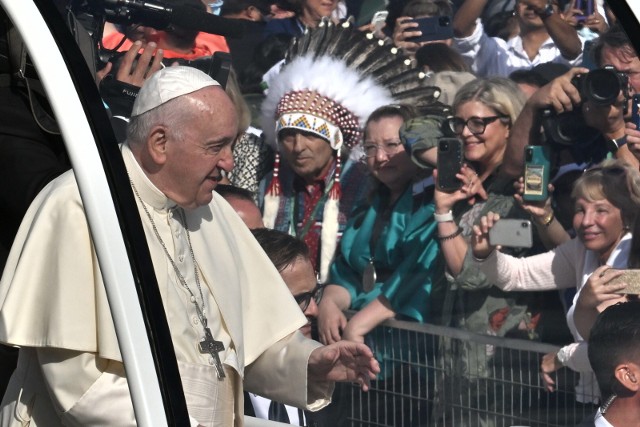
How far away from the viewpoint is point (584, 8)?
2816 mm

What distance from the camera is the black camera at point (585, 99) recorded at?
2719mm

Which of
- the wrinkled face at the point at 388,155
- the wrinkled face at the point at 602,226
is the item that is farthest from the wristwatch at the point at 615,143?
the wrinkled face at the point at 388,155

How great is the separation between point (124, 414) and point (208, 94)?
2.61 feet

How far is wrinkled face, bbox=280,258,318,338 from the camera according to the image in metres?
2.97

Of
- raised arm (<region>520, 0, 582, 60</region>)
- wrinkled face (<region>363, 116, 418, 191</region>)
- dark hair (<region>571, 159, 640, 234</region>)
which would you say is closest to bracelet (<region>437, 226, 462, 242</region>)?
wrinkled face (<region>363, 116, 418, 191</region>)

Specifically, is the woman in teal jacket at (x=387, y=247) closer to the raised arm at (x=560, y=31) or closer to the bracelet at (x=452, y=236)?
the bracelet at (x=452, y=236)

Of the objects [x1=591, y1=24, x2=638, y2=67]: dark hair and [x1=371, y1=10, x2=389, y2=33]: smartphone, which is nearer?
[x1=591, y1=24, x2=638, y2=67]: dark hair

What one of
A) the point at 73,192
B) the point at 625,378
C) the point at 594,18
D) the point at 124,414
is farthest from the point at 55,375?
the point at 594,18

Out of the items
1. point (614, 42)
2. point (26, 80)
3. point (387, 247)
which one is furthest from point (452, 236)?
point (26, 80)

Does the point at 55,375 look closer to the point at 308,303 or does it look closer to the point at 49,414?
the point at 49,414

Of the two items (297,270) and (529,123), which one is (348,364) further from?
(529,123)

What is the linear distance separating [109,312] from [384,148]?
79cm

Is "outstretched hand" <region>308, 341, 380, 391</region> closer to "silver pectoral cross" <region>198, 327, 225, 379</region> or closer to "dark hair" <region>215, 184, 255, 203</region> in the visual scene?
"silver pectoral cross" <region>198, 327, 225, 379</region>

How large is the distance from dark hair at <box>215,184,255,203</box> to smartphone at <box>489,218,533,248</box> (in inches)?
26.5
